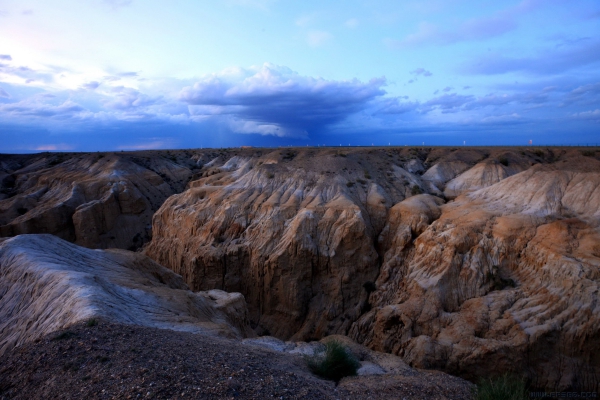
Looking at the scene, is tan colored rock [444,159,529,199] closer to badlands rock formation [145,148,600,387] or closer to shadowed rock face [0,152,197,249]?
badlands rock formation [145,148,600,387]

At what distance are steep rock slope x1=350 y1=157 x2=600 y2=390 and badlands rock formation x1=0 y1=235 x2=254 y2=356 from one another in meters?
8.84

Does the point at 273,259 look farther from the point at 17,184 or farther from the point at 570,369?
the point at 17,184

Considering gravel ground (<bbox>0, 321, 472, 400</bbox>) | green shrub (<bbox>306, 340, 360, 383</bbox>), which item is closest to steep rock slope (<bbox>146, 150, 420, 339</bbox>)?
green shrub (<bbox>306, 340, 360, 383</bbox>)

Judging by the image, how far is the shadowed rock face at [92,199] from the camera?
111 ft

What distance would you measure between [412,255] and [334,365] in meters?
14.1

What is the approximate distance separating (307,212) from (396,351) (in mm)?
10722

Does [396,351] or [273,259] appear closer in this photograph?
[396,351]

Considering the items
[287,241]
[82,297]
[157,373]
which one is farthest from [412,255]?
[157,373]

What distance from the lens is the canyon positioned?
15664mm

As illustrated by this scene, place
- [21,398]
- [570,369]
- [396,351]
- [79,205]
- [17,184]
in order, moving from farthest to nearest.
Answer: [17,184]
[79,205]
[396,351]
[570,369]
[21,398]

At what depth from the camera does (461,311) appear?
17.9 m

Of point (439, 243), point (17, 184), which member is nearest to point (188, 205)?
point (439, 243)

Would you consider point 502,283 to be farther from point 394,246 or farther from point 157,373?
point 157,373

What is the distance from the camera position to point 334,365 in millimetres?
10242
